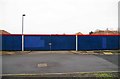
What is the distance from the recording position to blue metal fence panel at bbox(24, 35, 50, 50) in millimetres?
29188

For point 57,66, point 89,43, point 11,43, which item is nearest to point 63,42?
point 89,43

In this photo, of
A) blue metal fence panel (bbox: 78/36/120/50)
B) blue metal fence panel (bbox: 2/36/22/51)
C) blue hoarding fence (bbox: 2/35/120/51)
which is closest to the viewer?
blue metal fence panel (bbox: 2/36/22/51)

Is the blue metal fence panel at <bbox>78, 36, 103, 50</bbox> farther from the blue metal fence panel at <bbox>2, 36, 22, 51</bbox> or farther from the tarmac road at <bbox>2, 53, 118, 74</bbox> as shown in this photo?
the tarmac road at <bbox>2, 53, 118, 74</bbox>

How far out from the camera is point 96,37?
29719mm

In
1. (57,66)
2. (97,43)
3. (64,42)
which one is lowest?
(57,66)

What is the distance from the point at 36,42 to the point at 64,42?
3.61m

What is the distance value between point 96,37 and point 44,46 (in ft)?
22.6

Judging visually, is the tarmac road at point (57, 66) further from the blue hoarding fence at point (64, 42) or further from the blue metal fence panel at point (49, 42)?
the blue metal fence panel at point (49, 42)

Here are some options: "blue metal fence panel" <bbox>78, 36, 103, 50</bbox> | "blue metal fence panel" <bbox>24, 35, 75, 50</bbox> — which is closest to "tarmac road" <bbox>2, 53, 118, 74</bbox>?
"blue metal fence panel" <bbox>78, 36, 103, 50</bbox>

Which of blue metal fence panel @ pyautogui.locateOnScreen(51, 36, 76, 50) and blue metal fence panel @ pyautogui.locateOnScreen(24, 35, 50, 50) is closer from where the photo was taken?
blue metal fence panel @ pyautogui.locateOnScreen(24, 35, 50, 50)

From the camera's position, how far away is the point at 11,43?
2888cm

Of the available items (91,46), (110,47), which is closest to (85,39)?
(91,46)

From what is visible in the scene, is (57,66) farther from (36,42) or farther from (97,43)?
(97,43)

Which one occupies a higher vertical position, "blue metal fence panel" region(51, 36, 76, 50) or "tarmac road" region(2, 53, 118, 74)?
"blue metal fence panel" region(51, 36, 76, 50)
